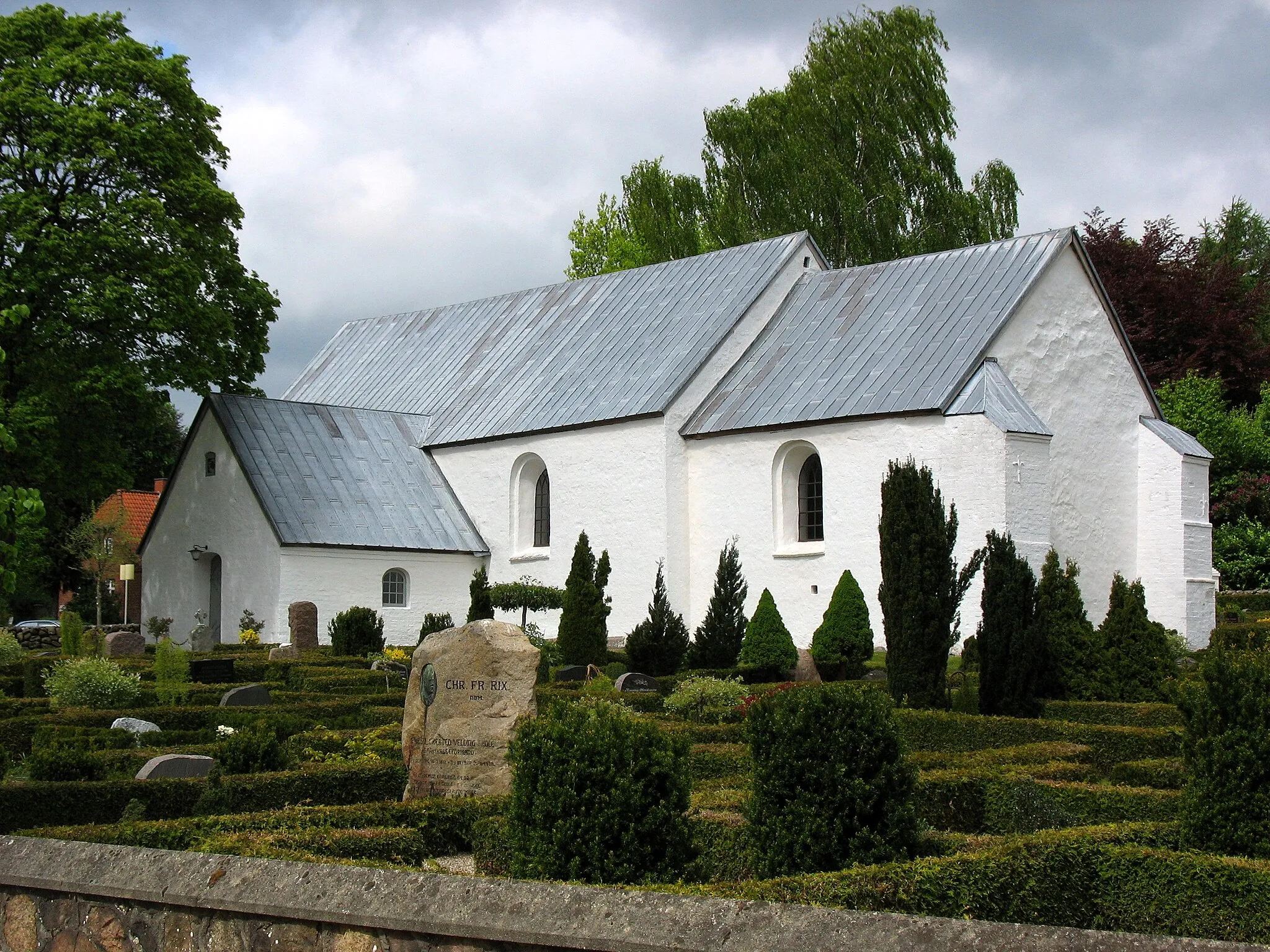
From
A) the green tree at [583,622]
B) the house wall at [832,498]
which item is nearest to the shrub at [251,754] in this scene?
the green tree at [583,622]

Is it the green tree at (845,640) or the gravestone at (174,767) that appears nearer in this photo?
the gravestone at (174,767)

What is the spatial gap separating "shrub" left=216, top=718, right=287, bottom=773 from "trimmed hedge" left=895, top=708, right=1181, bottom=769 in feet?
14.8

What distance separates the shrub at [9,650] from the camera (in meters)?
20.7

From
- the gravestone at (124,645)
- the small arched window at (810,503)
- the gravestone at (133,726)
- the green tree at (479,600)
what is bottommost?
the gravestone at (133,726)

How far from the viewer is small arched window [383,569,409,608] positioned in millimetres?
23781

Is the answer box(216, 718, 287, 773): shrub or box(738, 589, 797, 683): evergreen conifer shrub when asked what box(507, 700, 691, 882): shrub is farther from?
box(738, 589, 797, 683): evergreen conifer shrub

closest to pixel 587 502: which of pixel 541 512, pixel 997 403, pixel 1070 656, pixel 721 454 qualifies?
pixel 541 512

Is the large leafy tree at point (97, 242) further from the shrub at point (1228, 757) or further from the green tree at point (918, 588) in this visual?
the shrub at point (1228, 757)

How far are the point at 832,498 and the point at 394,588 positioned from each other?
808cm

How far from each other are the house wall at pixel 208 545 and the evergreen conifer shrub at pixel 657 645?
699 centimetres

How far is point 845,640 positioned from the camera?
17.2m

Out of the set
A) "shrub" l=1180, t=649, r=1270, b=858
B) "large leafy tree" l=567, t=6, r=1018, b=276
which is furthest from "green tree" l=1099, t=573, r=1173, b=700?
"large leafy tree" l=567, t=6, r=1018, b=276

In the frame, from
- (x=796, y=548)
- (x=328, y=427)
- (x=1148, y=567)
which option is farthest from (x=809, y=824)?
(x=328, y=427)

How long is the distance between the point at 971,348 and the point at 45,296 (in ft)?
45.6
